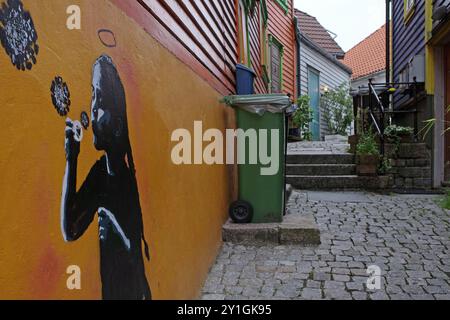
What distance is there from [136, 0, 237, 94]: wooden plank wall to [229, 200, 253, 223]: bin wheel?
56.6 inches

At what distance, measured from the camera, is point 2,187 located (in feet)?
3.32

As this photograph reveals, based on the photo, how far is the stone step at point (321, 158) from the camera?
308 inches

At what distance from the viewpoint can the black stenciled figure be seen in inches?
53.9

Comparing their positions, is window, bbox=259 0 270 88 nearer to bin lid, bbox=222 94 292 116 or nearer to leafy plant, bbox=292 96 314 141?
leafy plant, bbox=292 96 314 141

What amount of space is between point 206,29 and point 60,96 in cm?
290

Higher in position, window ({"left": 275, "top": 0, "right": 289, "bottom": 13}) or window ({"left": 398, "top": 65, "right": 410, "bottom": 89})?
window ({"left": 275, "top": 0, "right": 289, "bottom": 13})

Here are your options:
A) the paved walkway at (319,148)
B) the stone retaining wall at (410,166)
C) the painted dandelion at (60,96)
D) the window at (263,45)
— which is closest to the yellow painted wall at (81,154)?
the painted dandelion at (60,96)

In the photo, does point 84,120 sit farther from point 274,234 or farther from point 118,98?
point 274,234

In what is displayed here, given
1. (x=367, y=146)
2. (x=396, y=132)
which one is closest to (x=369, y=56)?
(x=396, y=132)

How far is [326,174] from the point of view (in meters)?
7.64

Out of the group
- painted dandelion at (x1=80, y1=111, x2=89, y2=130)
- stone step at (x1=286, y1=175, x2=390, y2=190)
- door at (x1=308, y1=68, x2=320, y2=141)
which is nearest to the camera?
painted dandelion at (x1=80, y1=111, x2=89, y2=130)

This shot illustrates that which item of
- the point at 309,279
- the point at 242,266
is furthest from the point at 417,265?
the point at 242,266

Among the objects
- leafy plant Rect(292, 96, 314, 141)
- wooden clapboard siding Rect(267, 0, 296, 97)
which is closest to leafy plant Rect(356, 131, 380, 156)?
wooden clapboard siding Rect(267, 0, 296, 97)
